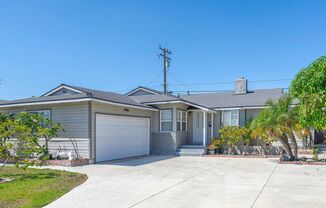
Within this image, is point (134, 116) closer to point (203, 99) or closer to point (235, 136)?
point (235, 136)

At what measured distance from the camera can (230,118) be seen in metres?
18.9

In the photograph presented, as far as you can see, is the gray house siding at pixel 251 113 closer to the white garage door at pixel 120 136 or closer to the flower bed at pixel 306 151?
the flower bed at pixel 306 151

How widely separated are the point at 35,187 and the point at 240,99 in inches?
635

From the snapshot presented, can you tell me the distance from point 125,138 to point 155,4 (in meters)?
7.53

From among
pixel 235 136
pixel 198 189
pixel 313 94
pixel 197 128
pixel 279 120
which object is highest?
pixel 313 94

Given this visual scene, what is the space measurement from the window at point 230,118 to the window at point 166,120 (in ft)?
13.4

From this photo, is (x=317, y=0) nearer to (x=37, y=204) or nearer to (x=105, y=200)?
(x=105, y=200)

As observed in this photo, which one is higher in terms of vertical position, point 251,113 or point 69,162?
point 251,113

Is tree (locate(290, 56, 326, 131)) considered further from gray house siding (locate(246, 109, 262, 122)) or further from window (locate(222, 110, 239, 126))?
window (locate(222, 110, 239, 126))

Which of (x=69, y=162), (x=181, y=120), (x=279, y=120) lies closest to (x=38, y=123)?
(x=69, y=162)

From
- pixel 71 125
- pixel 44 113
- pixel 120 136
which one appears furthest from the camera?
pixel 120 136

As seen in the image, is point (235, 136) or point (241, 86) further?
point (241, 86)

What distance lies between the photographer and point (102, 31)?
18.6 meters

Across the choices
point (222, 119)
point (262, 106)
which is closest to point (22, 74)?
point (222, 119)
